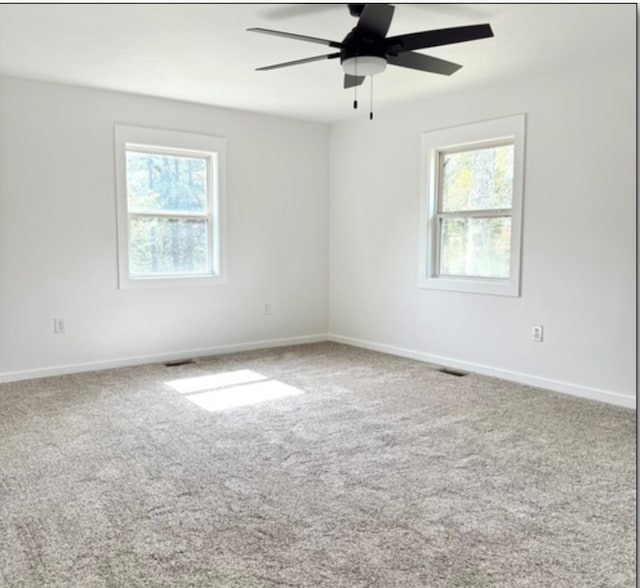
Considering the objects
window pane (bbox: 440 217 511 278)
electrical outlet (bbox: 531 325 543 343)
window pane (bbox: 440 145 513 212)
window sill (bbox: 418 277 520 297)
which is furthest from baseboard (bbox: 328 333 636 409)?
window pane (bbox: 440 145 513 212)

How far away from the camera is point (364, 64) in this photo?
9.53 ft

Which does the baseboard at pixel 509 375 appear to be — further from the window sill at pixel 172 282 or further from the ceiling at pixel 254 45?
the ceiling at pixel 254 45

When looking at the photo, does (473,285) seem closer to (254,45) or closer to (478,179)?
(478,179)

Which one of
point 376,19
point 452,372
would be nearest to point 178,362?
point 452,372

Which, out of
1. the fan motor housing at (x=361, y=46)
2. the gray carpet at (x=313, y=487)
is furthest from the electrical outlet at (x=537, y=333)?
the fan motor housing at (x=361, y=46)

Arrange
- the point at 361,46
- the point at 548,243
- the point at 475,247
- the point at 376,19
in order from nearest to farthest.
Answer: the point at 376,19, the point at 361,46, the point at 548,243, the point at 475,247

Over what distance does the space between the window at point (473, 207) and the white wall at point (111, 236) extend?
148cm

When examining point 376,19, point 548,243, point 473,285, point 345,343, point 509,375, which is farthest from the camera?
point 345,343

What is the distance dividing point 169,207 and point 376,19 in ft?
10.4

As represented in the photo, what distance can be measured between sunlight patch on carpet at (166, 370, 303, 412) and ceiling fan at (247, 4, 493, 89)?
90.3 inches

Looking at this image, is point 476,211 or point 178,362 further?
point 178,362

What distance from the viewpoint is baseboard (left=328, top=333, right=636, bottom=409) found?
3.87 m

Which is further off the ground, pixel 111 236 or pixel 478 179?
pixel 478 179

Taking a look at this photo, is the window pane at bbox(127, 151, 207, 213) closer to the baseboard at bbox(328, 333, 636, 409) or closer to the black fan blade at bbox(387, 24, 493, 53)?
the baseboard at bbox(328, 333, 636, 409)
